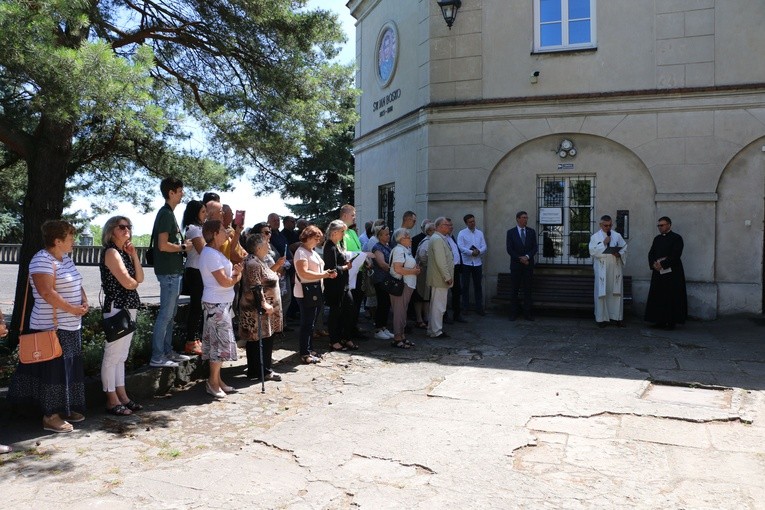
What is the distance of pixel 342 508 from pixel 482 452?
1.35 m

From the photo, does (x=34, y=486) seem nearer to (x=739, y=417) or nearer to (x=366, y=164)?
(x=739, y=417)

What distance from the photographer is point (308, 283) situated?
746 centimetres

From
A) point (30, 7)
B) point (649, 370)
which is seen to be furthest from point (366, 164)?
point (30, 7)

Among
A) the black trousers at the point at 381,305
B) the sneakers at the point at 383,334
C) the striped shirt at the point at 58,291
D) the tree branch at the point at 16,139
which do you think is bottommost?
the sneakers at the point at 383,334

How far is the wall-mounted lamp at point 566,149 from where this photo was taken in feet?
38.6

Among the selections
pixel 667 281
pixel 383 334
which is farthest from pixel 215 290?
pixel 667 281

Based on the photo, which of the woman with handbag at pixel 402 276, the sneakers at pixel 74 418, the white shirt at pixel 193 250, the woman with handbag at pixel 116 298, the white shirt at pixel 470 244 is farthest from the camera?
the white shirt at pixel 470 244

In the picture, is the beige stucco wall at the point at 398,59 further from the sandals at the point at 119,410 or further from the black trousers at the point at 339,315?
the sandals at the point at 119,410

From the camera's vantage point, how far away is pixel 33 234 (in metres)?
7.86

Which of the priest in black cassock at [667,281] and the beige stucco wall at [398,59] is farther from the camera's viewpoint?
the beige stucco wall at [398,59]

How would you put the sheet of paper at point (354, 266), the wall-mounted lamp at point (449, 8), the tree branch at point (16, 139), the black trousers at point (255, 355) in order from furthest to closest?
the wall-mounted lamp at point (449, 8) → the sheet of paper at point (354, 266) → the tree branch at point (16, 139) → the black trousers at point (255, 355)

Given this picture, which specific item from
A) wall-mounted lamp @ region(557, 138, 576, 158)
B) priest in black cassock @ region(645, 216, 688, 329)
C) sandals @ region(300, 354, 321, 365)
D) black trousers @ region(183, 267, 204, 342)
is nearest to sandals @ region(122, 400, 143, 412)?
black trousers @ region(183, 267, 204, 342)

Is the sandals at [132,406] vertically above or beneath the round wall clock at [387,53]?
beneath

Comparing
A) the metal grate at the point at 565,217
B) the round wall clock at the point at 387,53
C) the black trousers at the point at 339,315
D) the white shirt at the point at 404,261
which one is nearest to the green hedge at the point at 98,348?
the black trousers at the point at 339,315
